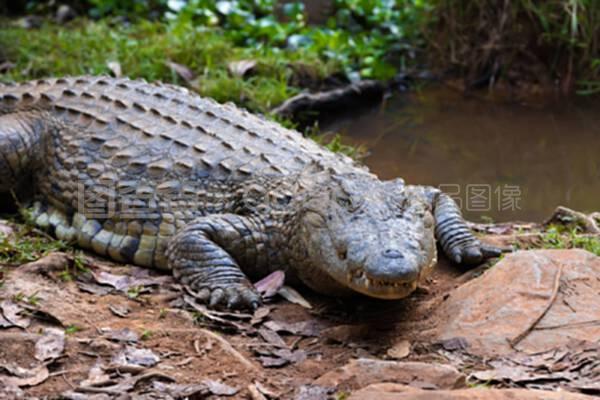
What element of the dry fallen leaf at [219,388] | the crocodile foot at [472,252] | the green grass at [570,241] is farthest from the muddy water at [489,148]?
the dry fallen leaf at [219,388]

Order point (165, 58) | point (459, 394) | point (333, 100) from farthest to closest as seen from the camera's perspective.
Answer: point (333, 100)
point (165, 58)
point (459, 394)

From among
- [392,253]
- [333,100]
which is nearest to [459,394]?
[392,253]

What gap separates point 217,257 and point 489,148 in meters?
4.54

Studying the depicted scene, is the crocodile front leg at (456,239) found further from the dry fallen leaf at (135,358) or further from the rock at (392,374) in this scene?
the dry fallen leaf at (135,358)

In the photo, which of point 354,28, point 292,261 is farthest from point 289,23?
point 292,261

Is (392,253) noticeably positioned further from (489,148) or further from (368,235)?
(489,148)

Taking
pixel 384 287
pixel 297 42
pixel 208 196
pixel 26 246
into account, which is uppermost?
pixel 384 287

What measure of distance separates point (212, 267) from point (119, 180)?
110 centimetres

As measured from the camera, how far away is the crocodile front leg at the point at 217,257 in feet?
15.3

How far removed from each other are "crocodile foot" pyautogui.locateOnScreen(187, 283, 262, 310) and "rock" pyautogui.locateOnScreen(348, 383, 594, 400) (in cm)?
134

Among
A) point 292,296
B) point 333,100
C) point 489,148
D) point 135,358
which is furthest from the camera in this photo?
point 333,100

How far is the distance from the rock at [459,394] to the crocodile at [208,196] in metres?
0.67

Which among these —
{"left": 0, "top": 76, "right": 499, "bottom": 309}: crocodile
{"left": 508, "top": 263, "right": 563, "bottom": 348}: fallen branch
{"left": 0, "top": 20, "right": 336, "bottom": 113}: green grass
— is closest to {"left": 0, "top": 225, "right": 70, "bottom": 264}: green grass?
{"left": 0, "top": 76, "right": 499, "bottom": 309}: crocodile

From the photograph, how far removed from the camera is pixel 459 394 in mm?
3266
